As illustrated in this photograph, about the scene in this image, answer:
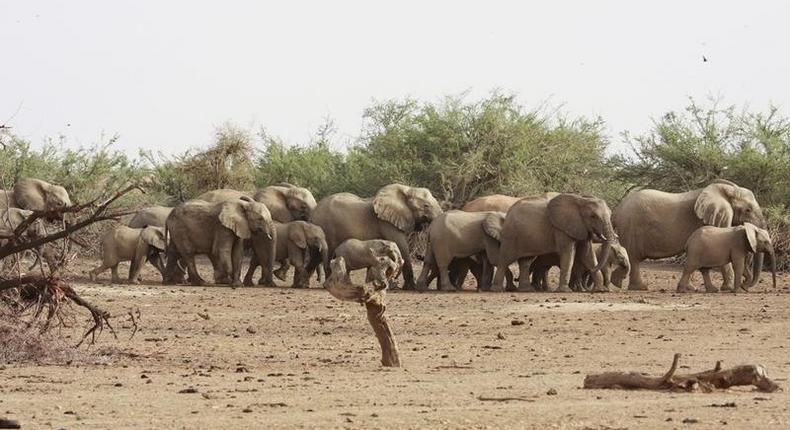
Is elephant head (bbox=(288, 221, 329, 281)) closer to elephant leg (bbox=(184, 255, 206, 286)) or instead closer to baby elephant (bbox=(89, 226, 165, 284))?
elephant leg (bbox=(184, 255, 206, 286))

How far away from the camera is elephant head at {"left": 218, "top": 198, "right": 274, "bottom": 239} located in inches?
1086

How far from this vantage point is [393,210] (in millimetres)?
28312

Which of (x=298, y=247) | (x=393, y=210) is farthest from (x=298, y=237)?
(x=393, y=210)

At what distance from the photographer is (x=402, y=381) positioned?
42.1ft

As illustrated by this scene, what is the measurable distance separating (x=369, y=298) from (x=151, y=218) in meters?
Answer: 18.2

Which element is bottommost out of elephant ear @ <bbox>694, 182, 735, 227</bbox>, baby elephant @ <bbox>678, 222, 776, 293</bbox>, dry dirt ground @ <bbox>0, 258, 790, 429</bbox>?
dry dirt ground @ <bbox>0, 258, 790, 429</bbox>

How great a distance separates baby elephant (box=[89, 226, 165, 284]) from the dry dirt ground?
3813 millimetres

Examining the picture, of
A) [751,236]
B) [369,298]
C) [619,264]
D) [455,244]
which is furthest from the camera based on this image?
[619,264]

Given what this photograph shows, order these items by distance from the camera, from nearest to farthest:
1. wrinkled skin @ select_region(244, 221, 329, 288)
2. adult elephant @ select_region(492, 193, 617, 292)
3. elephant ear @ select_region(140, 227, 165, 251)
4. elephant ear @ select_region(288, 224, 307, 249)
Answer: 1. adult elephant @ select_region(492, 193, 617, 292)
2. wrinkled skin @ select_region(244, 221, 329, 288)
3. elephant ear @ select_region(288, 224, 307, 249)
4. elephant ear @ select_region(140, 227, 165, 251)

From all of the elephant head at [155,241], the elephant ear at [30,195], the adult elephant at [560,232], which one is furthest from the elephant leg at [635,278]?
the elephant ear at [30,195]

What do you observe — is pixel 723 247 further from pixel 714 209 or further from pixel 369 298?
pixel 369 298

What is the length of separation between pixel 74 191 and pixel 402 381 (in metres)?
24.5

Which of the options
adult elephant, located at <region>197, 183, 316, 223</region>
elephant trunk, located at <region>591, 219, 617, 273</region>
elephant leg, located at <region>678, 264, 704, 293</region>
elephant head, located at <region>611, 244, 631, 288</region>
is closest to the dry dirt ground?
elephant leg, located at <region>678, 264, 704, 293</region>

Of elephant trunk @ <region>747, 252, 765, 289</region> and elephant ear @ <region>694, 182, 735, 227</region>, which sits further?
elephant ear @ <region>694, 182, 735, 227</region>
